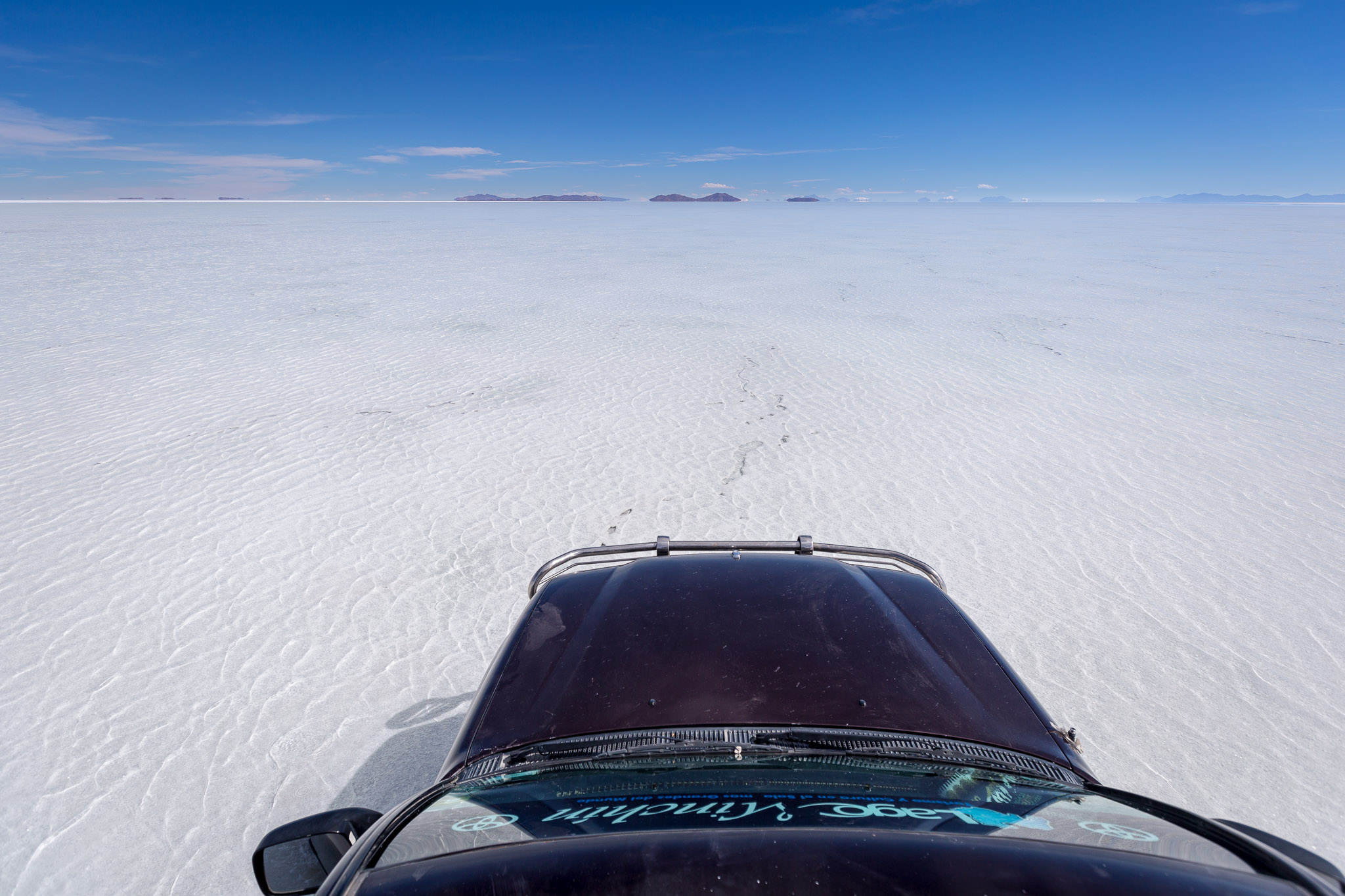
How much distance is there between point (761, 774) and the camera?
5.42 ft

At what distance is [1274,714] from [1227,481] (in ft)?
12.4

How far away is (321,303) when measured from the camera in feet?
51.9

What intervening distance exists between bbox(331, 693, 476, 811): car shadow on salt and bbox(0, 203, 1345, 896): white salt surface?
0.06ft

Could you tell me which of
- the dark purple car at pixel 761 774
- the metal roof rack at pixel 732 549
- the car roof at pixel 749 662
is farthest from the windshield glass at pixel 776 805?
the metal roof rack at pixel 732 549

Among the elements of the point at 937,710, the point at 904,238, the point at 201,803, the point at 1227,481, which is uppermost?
the point at 904,238

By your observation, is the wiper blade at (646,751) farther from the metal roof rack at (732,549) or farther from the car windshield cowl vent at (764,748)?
the metal roof rack at (732,549)

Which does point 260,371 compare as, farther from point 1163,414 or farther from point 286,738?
point 1163,414

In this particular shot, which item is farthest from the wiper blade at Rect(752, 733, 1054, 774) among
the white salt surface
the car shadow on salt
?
the white salt surface

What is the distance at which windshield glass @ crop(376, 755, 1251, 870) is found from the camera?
1.36m

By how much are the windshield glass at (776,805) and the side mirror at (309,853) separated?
0.99ft

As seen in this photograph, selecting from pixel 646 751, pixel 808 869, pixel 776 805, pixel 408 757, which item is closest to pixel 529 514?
pixel 408 757

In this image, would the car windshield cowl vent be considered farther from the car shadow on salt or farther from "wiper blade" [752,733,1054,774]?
the car shadow on salt

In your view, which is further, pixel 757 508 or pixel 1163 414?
pixel 1163 414

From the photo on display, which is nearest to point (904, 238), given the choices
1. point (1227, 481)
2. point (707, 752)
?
point (1227, 481)
